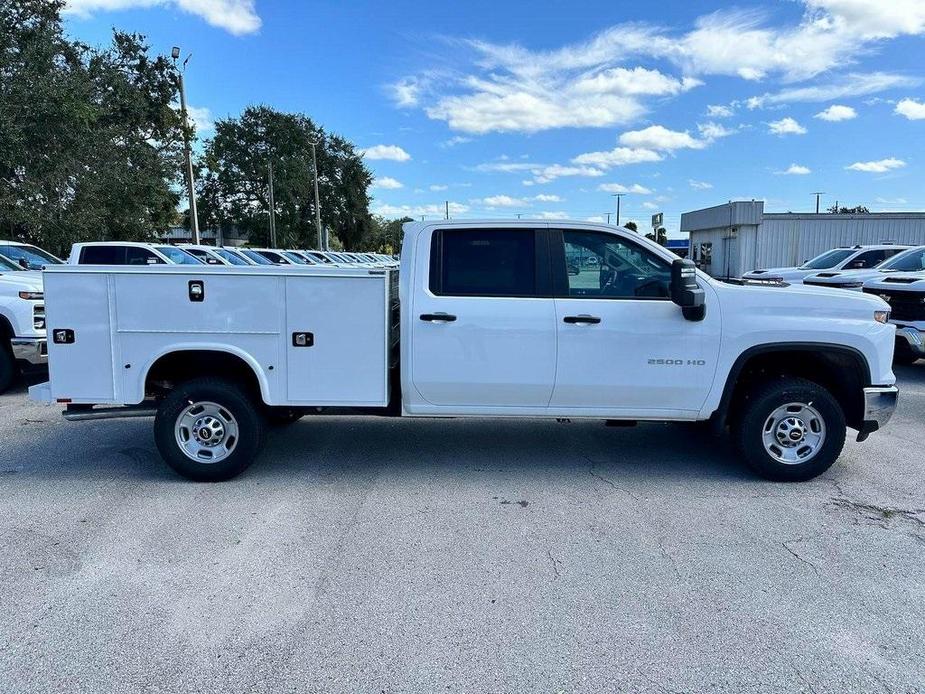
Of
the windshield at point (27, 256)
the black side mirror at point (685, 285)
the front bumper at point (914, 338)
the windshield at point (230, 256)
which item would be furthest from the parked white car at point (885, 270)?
the windshield at point (230, 256)

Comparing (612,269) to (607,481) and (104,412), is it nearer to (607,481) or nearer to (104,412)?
(607,481)

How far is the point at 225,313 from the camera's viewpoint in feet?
15.1

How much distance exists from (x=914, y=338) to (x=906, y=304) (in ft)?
1.82

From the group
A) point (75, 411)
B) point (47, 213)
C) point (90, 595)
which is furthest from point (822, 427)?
point (47, 213)

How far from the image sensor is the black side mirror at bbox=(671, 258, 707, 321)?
4383 mm

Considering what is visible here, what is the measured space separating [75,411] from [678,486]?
183 inches

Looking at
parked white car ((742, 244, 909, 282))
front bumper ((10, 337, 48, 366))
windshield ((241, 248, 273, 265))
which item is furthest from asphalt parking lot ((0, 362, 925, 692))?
windshield ((241, 248, 273, 265))

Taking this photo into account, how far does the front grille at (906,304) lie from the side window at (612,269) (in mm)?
6155

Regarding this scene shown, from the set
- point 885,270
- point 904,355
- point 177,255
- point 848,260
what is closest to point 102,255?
point 177,255

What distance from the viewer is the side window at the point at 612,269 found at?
474cm

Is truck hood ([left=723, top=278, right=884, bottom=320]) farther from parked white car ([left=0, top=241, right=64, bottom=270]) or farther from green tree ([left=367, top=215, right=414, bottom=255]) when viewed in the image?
green tree ([left=367, top=215, right=414, bottom=255])

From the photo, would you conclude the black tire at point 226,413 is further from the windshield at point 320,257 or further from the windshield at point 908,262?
the windshield at point 320,257

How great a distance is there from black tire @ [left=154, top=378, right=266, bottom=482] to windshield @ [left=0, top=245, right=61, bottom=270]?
23.9 feet

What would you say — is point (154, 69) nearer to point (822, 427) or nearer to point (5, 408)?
point (5, 408)
